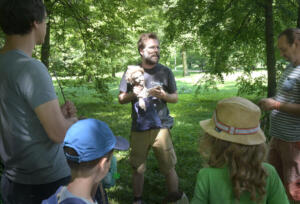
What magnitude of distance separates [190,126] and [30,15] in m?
6.31

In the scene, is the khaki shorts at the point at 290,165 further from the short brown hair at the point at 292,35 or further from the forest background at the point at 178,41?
the forest background at the point at 178,41

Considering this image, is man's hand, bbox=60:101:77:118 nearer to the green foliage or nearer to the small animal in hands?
the small animal in hands

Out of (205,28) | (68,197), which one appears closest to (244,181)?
(68,197)

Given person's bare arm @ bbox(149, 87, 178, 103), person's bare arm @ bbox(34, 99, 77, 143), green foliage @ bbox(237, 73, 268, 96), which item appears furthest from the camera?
green foliage @ bbox(237, 73, 268, 96)

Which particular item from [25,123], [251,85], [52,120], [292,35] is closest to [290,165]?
[292,35]

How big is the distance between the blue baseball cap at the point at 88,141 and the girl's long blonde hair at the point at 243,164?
0.59 m

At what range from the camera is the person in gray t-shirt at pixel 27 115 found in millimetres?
1379

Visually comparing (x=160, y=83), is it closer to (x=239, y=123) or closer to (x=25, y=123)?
(x=239, y=123)

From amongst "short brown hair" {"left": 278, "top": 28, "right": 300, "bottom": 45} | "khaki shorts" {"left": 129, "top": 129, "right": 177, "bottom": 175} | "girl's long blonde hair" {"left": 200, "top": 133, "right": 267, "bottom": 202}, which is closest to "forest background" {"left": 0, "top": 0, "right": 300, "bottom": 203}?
"khaki shorts" {"left": 129, "top": 129, "right": 177, "bottom": 175}

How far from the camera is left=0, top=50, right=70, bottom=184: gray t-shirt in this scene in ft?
4.52

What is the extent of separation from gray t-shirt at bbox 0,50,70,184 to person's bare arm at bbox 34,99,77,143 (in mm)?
31

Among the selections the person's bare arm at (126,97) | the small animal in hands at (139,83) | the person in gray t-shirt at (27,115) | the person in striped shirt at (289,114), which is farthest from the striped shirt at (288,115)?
the person in gray t-shirt at (27,115)

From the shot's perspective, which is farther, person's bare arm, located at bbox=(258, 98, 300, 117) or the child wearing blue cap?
person's bare arm, located at bbox=(258, 98, 300, 117)

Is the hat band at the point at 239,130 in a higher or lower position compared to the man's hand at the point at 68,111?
lower
